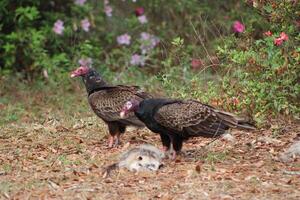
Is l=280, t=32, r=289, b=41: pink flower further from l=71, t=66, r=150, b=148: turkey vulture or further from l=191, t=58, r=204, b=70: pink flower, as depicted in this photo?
l=191, t=58, r=204, b=70: pink flower

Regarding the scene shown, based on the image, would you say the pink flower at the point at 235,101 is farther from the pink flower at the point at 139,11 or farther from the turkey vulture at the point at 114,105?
the pink flower at the point at 139,11

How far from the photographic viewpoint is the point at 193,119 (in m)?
6.88

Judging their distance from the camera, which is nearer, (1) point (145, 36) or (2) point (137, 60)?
(2) point (137, 60)

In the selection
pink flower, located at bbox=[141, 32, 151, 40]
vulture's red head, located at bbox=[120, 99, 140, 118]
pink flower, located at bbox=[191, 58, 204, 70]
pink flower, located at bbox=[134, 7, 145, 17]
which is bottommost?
pink flower, located at bbox=[141, 32, 151, 40]

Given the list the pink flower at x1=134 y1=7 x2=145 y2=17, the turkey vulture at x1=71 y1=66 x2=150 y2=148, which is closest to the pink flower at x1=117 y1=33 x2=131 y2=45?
the pink flower at x1=134 y1=7 x2=145 y2=17

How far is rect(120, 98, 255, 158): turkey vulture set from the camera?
6.84 meters

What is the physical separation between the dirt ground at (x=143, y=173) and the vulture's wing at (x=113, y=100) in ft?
1.02

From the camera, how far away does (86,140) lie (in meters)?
8.20

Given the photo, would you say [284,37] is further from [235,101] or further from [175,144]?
[175,144]

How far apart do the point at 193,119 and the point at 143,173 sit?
0.71 metres

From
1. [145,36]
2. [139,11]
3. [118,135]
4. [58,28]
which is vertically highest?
[118,135]

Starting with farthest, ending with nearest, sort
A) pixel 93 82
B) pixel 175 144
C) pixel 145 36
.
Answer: pixel 145 36
pixel 93 82
pixel 175 144

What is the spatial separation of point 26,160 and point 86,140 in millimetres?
1028

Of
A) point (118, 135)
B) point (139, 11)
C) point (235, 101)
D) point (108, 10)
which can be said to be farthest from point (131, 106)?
point (139, 11)
